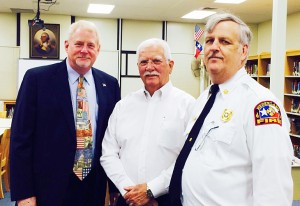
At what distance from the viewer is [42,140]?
2053 millimetres

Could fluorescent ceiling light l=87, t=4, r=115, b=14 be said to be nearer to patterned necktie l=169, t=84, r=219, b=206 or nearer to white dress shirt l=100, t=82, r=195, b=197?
white dress shirt l=100, t=82, r=195, b=197

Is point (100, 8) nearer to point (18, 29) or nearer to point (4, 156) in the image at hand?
point (18, 29)

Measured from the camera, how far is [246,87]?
157 cm

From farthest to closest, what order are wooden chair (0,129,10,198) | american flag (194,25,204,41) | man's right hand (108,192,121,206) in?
american flag (194,25,204,41) → wooden chair (0,129,10,198) → man's right hand (108,192,121,206)

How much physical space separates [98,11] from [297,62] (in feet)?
14.3

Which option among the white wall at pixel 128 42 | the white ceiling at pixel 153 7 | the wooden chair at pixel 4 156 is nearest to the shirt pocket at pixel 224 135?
the wooden chair at pixel 4 156

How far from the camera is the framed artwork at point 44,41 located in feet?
29.2

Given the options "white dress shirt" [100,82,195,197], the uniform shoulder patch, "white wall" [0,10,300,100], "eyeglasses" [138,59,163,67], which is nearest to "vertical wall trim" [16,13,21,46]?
"white wall" [0,10,300,100]

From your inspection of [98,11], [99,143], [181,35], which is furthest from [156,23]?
[99,143]

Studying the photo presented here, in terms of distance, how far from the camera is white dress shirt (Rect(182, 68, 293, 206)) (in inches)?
54.3

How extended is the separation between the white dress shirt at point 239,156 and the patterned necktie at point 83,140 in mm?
668

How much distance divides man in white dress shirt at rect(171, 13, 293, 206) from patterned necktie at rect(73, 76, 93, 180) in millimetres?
641

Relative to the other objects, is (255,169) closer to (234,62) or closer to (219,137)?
(219,137)

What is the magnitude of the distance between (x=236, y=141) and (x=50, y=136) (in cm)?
106
